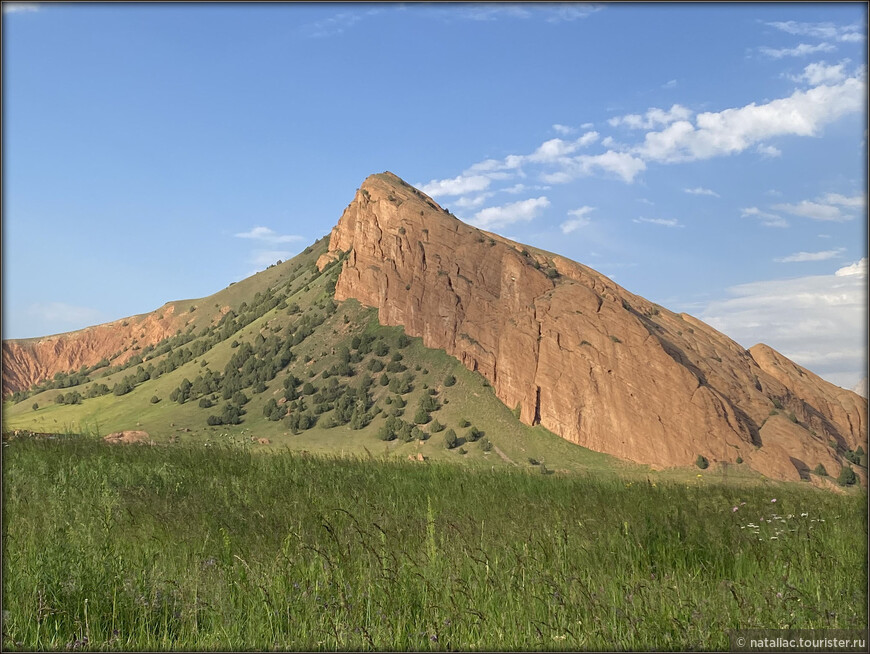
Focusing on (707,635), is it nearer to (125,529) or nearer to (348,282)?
(125,529)

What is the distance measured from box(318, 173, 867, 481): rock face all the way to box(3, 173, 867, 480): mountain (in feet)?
0.51

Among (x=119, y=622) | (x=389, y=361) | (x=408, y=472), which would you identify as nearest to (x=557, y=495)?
(x=408, y=472)

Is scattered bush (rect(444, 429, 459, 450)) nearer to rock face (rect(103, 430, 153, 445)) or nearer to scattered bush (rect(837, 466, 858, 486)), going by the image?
rock face (rect(103, 430, 153, 445))

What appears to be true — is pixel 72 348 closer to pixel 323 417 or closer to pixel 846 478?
pixel 323 417

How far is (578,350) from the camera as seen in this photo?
73.9 m

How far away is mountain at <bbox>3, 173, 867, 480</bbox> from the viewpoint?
225ft

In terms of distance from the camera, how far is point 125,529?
7102 mm

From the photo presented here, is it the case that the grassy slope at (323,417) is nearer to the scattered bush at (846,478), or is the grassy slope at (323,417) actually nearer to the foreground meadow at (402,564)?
the scattered bush at (846,478)

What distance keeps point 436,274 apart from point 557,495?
Result: 76.8 m

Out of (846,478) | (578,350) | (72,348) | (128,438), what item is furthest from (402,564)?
(72,348)

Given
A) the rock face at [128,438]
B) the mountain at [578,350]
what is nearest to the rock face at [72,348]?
the mountain at [578,350]

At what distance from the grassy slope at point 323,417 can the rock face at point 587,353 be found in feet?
7.77

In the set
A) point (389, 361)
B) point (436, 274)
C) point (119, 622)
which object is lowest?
point (119, 622)

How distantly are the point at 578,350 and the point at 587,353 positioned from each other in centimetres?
103
